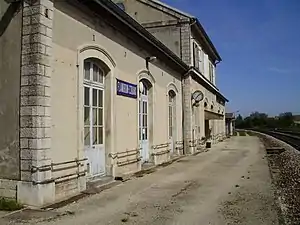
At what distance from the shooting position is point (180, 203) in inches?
287

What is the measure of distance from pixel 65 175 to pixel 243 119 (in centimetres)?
11058

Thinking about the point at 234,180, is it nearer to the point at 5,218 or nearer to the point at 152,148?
the point at 152,148

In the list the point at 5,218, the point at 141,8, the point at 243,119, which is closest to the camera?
the point at 5,218

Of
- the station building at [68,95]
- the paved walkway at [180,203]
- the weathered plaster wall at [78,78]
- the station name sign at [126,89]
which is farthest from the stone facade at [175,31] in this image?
the paved walkway at [180,203]

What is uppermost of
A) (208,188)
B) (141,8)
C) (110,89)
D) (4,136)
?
(141,8)

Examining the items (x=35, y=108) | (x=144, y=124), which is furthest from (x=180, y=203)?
(x=144, y=124)

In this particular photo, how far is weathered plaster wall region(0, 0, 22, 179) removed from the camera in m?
6.91

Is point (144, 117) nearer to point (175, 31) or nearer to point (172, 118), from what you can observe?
point (172, 118)

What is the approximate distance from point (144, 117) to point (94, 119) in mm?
4375

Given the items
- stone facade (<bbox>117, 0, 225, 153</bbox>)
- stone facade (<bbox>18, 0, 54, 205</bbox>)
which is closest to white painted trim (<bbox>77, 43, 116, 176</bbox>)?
stone facade (<bbox>18, 0, 54, 205</bbox>)

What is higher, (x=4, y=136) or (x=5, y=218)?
(x=4, y=136)

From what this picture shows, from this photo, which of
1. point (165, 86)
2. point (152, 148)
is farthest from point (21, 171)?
point (165, 86)

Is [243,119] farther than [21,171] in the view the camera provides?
Yes

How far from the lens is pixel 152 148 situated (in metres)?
13.9
